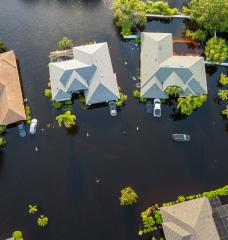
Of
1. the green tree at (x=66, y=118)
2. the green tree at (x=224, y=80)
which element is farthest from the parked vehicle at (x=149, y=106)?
the green tree at (x=224, y=80)

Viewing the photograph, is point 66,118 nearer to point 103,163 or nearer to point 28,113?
point 28,113

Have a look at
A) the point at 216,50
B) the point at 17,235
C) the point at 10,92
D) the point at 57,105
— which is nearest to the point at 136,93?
the point at 57,105

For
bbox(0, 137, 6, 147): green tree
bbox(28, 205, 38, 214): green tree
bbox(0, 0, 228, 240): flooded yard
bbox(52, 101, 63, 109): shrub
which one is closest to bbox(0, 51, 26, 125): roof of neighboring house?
bbox(0, 0, 228, 240): flooded yard

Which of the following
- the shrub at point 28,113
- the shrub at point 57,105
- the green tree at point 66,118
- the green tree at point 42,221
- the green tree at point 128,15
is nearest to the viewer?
the green tree at point 42,221

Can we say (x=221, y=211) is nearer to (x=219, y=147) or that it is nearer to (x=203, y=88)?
(x=219, y=147)

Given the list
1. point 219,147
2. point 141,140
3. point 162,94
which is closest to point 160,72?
point 162,94

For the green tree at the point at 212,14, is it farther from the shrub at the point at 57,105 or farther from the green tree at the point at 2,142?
the green tree at the point at 2,142
